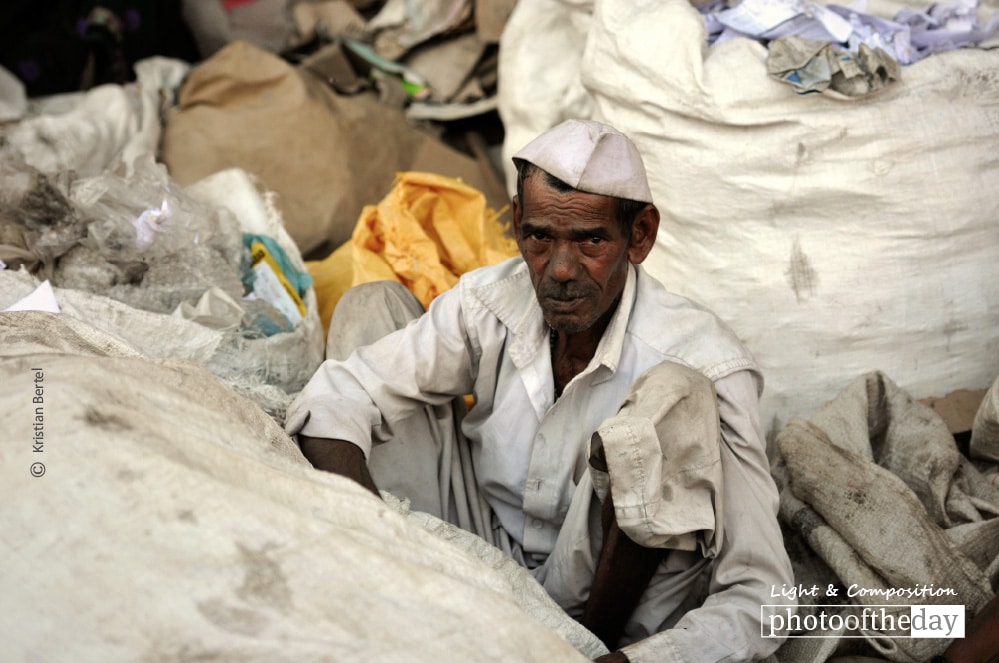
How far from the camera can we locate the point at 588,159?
1.90 metres

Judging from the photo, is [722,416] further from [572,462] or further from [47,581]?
[47,581]

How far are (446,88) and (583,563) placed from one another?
2.56 m

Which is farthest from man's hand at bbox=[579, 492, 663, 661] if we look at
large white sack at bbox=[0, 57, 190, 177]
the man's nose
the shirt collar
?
large white sack at bbox=[0, 57, 190, 177]

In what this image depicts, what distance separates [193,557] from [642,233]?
1.19 m

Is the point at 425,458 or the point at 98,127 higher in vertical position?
the point at 98,127

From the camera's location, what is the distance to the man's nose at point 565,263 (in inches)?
76.2

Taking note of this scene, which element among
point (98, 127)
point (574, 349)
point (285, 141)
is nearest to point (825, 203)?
point (574, 349)

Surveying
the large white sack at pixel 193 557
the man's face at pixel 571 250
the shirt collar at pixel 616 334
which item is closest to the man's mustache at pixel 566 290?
the man's face at pixel 571 250

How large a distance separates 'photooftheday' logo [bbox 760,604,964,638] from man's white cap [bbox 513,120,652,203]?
0.87 meters

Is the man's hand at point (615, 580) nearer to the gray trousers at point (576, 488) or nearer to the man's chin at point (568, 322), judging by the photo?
the gray trousers at point (576, 488)

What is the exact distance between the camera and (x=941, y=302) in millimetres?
2621

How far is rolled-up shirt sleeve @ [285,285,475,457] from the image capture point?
2.03 m

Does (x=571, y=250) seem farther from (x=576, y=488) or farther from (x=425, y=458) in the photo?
(x=425, y=458)

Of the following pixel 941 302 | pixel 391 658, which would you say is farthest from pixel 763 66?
pixel 391 658
